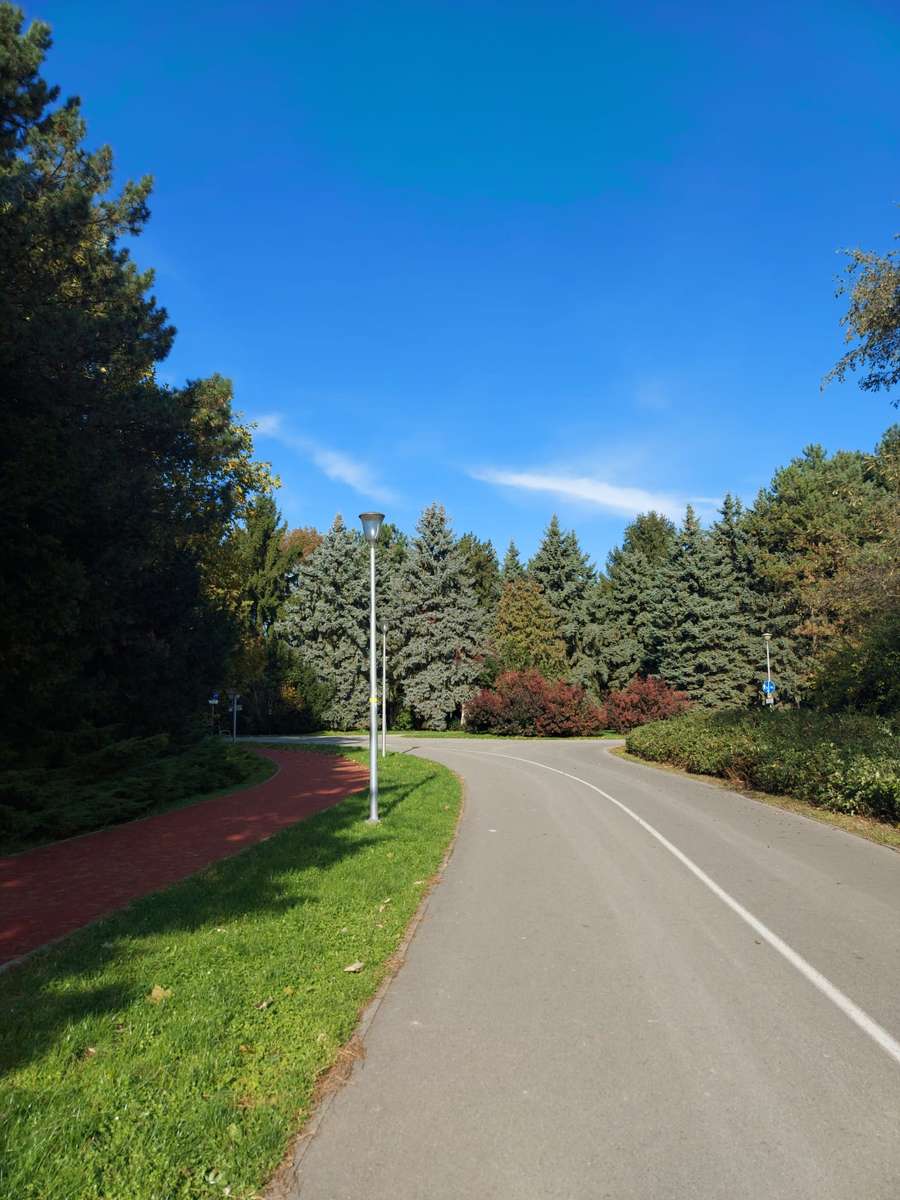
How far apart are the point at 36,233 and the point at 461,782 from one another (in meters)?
15.1

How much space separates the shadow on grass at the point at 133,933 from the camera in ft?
15.1

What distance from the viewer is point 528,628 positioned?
5834cm

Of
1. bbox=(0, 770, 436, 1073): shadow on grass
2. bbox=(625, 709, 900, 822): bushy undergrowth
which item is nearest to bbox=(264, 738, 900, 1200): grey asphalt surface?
bbox=(0, 770, 436, 1073): shadow on grass

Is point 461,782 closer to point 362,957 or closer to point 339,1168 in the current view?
point 362,957

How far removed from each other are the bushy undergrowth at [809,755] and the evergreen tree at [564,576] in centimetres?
3641

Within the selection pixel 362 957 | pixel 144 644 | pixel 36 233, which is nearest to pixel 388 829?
pixel 362 957

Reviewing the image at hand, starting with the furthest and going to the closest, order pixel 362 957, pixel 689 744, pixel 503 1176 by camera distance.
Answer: pixel 689 744
pixel 362 957
pixel 503 1176

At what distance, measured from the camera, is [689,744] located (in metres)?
22.8

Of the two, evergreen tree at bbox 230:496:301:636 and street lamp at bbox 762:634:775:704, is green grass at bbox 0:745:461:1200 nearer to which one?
street lamp at bbox 762:634:775:704

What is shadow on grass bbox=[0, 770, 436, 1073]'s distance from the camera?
461cm

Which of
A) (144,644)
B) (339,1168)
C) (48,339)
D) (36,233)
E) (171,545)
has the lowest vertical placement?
(339,1168)

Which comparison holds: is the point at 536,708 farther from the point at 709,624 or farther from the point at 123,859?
the point at 123,859

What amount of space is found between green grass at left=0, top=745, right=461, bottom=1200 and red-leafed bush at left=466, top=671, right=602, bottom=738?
130 feet

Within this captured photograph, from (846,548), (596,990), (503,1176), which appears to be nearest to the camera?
(503,1176)
